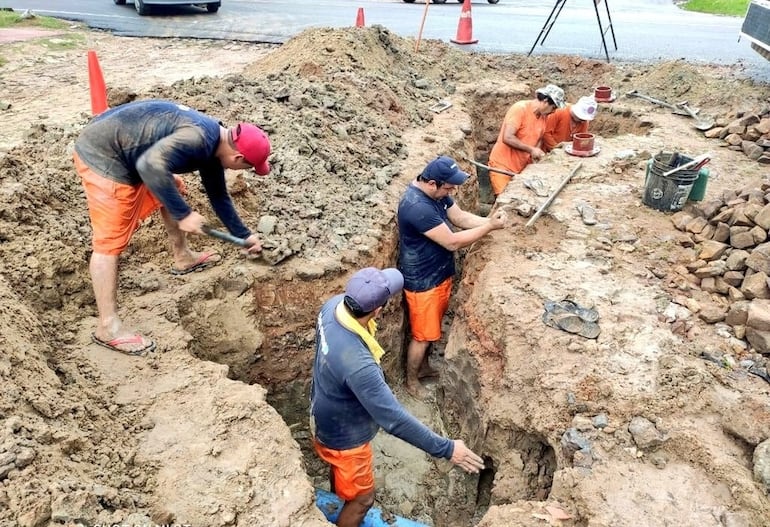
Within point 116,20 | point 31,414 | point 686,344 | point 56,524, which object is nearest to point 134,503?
point 56,524

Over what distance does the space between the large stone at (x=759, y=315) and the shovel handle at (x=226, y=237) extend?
11.9 feet

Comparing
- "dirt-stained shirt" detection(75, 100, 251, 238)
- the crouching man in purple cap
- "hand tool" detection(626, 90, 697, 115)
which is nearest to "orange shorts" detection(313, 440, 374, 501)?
the crouching man in purple cap

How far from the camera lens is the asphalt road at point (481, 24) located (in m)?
11.4

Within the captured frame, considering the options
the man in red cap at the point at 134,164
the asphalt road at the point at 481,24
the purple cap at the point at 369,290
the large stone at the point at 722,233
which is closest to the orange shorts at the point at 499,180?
the large stone at the point at 722,233

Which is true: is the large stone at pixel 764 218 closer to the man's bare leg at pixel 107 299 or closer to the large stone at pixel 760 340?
the large stone at pixel 760 340

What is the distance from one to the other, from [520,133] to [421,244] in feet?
8.56

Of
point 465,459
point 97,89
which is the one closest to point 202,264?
point 465,459

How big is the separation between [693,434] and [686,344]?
857 mm

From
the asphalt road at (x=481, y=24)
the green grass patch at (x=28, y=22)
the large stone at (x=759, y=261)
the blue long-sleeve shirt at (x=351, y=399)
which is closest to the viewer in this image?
the blue long-sleeve shirt at (x=351, y=399)

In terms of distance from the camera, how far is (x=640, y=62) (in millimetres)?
10586

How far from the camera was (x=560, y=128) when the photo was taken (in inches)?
297

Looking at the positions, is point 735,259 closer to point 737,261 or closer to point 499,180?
point 737,261

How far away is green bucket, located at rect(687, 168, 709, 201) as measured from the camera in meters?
5.54

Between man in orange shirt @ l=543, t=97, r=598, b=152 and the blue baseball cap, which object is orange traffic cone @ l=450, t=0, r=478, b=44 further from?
the blue baseball cap
